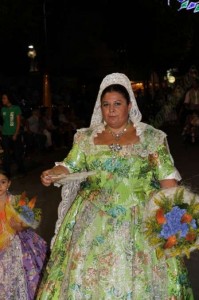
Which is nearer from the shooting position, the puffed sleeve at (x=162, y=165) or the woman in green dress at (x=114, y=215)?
the woman in green dress at (x=114, y=215)

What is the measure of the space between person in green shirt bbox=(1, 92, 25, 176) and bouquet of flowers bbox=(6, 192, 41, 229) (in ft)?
22.1

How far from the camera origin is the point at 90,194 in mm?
3775

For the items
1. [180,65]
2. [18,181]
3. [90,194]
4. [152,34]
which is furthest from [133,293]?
[180,65]

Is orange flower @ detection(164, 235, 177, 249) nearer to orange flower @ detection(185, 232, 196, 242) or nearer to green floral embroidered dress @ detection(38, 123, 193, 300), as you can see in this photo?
orange flower @ detection(185, 232, 196, 242)

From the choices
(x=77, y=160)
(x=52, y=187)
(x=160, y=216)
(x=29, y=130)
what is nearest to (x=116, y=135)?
(x=77, y=160)

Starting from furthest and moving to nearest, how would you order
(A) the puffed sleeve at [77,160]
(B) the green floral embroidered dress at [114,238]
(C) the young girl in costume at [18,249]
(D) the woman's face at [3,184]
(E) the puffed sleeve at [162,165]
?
(D) the woman's face at [3,184] → (C) the young girl in costume at [18,249] → (A) the puffed sleeve at [77,160] → (E) the puffed sleeve at [162,165] → (B) the green floral embroidered dress at [114,238]

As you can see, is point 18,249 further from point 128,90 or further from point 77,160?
point 128,90

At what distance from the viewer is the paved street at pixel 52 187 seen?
657cm

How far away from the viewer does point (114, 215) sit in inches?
144

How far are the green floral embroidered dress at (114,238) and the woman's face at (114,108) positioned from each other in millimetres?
176

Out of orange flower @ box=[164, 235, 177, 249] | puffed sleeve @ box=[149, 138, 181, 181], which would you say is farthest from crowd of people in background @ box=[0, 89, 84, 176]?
orange flower @ box=[164, 235, 177, 249]

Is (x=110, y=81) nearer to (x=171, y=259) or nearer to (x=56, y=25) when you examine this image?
(x=171, y=259)

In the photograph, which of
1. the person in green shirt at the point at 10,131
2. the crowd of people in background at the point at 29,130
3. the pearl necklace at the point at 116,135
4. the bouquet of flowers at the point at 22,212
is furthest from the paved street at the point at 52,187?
the pearl necklace at the point at 116,135

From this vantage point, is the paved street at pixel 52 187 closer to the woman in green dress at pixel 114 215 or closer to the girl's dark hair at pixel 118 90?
the woman in green dress at pixel 114 215
